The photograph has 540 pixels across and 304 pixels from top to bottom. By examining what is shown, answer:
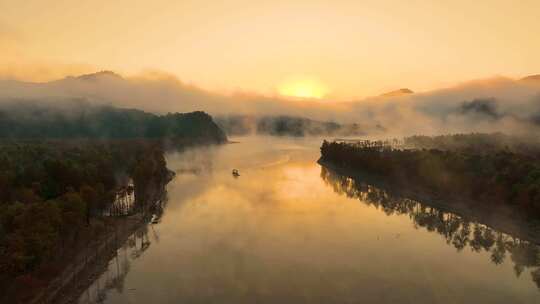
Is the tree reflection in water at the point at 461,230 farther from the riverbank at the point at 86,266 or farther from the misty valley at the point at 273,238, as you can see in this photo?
the riverbank at the point at 86,266

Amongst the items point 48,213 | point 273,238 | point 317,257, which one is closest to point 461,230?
point 317,257

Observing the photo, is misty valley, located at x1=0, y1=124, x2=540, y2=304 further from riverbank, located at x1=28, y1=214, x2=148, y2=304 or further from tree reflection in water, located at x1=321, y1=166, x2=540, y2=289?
tree reflection in water, located at x1=321, y1=166, x2=540, y2=289

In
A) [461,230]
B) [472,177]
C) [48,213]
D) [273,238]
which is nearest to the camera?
[48,213]

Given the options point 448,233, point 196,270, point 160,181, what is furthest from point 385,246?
point 160,181

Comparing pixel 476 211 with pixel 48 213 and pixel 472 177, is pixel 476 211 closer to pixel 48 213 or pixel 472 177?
pixel 472 177

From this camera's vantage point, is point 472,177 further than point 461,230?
Yes

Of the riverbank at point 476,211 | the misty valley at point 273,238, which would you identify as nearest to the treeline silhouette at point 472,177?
the misty valley at point 273,238
